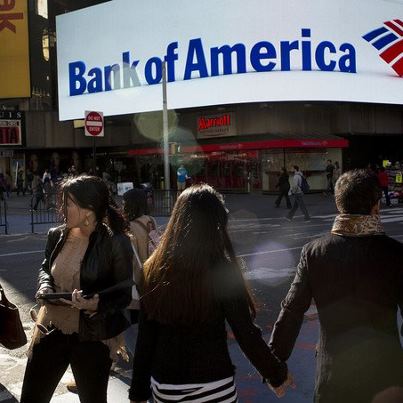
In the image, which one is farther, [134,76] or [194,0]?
[134,76]

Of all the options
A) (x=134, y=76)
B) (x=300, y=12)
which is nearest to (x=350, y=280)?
(x=300, y=12)

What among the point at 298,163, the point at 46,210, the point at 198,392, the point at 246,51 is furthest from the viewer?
the point at 298,163

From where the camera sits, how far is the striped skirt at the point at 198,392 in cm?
238

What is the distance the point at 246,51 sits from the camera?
32.3 metres

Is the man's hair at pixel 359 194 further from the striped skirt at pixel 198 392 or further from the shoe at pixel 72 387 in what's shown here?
the shoe at pixel 72 387

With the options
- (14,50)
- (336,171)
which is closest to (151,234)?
(336,171)

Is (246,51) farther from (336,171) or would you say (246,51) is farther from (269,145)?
(336,171)

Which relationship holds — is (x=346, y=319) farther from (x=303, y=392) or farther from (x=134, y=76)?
(x=134, y=76)

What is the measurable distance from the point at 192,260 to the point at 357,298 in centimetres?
74

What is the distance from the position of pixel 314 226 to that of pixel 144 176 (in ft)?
82.3

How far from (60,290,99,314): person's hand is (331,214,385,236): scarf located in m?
1.34

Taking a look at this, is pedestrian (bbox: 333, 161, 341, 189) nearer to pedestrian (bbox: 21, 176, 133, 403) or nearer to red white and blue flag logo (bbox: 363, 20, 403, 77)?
red white and blue flag logo (bbox: 363, 20, 403, 77)

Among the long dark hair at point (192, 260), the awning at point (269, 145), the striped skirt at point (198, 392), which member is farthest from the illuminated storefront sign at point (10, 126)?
the awning at point (269, 145)

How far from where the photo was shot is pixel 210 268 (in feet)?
8.00
